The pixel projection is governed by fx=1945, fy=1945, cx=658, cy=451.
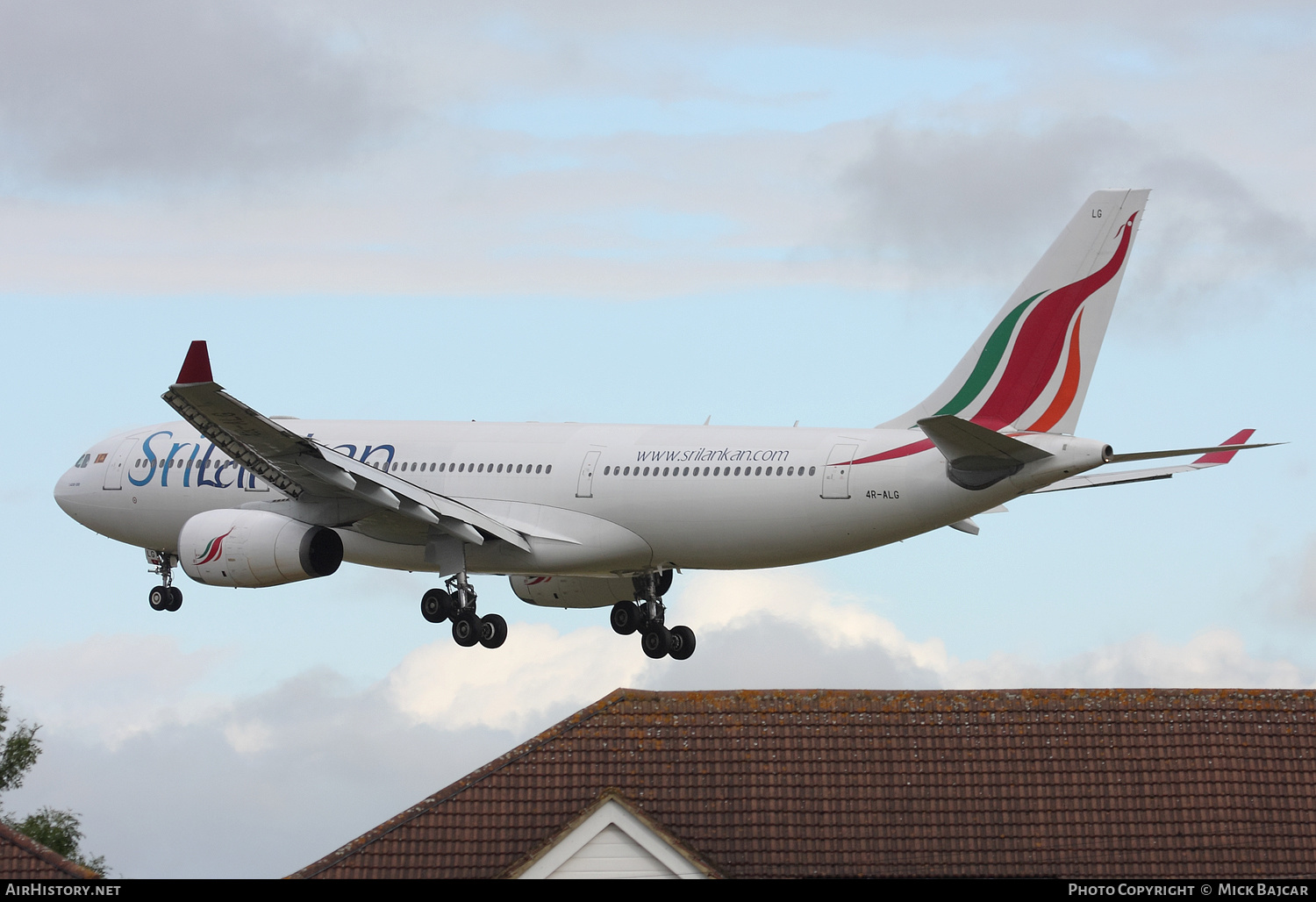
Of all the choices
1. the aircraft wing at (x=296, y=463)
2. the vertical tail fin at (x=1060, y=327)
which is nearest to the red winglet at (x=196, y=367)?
the aircraft wing at (x=296, y=463)

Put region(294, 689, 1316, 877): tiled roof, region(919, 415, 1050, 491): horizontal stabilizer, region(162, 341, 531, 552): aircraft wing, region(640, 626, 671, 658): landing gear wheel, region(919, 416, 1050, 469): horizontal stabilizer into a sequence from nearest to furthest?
region(294, 689, 1316, 877): tiled roof
region(919, 416, 1050, 469): horizontal stabilizer
region(919, 415, 1050, 491): horizontal stabilizer
region(162, 341, 531, 552): aircraft wing
region(640, 626, 671, 658): landing gear wheel

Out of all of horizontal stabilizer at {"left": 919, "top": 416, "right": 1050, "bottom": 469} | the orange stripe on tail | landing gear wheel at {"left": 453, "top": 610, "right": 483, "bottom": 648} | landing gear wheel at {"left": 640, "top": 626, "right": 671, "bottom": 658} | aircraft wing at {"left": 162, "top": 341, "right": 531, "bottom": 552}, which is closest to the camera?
horizontal stabilizer at {"left": 919, "top": 416, "right": 1050, "bottom": 469}

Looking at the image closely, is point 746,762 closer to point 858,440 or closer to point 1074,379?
point 858,440

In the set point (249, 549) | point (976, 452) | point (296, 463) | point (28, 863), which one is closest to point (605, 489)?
point (296, 463)

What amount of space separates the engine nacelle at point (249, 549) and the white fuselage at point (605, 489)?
0.98 meters

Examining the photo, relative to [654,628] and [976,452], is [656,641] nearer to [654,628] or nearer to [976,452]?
[654,628]

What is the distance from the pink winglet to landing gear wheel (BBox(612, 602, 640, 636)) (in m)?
13.6

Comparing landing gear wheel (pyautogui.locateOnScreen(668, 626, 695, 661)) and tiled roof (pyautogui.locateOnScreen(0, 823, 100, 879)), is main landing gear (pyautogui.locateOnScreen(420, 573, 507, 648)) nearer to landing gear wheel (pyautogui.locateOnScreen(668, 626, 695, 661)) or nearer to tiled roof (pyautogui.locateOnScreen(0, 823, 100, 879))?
landing gear wheel (pyautogui.locateOnScreen(668, 626, 695, 661))

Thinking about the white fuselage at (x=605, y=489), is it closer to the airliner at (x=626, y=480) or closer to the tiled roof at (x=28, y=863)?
the airliner at (x=626, y=480)

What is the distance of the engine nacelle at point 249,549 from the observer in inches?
1652

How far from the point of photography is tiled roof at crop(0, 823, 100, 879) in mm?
31719

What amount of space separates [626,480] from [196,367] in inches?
379

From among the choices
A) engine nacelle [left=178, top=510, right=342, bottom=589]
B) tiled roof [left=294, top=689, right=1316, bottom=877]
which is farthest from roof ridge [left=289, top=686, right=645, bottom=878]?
engine nacelle [left=178, top=510, right=342, bottom=589]
